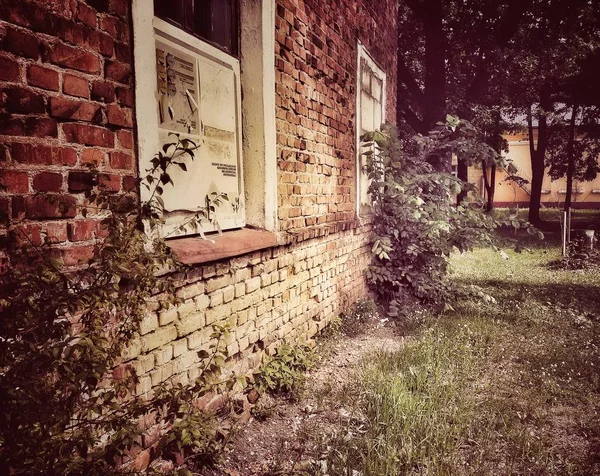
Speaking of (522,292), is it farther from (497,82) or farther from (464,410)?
(497,82)

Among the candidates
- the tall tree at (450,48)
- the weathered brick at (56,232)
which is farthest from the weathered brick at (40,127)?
the tall tree at (450,48)

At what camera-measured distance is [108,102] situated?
1716 mm

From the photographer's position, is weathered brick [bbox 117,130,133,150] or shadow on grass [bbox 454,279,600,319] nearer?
weathered brick [bbox 117,130,133,150]

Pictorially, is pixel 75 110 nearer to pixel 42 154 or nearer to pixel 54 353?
pixel 42 154

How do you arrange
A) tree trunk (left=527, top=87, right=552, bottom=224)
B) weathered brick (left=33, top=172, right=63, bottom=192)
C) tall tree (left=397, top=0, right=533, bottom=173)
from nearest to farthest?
weathered brick (left=33, top=172, right=63, bottom=192) → tall tree (left=397, top=0, right=533, bottom=173) → tree trunk (left=527, top=87, right=552, bottom=224)

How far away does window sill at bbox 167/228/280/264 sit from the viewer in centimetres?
214

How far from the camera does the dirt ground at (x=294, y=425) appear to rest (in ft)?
7.39

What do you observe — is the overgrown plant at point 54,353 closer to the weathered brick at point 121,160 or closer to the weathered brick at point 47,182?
the weathered brick at point 47,182

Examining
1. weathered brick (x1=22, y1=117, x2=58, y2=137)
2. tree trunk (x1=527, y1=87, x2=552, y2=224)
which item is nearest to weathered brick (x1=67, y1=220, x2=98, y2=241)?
weathered brick (x1=22, y1=117, x2=58, y2=137)

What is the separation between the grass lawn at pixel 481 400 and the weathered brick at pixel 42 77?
2222mm

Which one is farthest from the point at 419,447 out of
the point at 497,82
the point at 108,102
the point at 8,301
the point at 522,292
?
the point at 497,82

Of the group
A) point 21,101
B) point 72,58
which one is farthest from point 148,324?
point 72,58

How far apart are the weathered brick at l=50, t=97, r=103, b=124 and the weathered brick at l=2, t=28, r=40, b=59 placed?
159 millimetres

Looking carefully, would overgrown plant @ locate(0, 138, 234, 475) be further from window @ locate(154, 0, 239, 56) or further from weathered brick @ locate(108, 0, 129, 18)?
window @ locate(154, 0, 239, 56)
